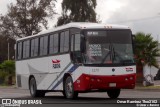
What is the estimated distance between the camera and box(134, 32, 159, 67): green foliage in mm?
39531

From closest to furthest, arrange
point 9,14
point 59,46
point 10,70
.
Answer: point 59,46 → point 10,70 → point 9,14

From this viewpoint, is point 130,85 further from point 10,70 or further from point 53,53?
point 10,70

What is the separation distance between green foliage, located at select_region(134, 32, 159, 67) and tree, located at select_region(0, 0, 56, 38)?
4002cm

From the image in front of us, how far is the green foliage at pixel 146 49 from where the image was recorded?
39531 millimetres

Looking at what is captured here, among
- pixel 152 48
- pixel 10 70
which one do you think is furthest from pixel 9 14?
pixel 152 48

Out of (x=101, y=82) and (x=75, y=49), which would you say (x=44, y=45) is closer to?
(x=75, y=49)

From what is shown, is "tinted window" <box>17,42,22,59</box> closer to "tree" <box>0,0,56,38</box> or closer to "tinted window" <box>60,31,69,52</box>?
"tinted window" <box>60,31,69,52</box>

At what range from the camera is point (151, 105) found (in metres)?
15.5

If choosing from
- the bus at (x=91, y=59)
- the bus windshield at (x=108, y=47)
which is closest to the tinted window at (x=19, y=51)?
the bus at (x=91, y=59)

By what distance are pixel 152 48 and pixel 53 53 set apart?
55.9ft

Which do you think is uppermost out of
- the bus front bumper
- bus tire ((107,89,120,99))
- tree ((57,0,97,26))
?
tree ((57,0,97,26))

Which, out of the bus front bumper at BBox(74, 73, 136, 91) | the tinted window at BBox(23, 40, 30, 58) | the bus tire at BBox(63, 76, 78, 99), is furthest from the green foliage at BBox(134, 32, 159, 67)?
the bus front bumper at BBox(74, 73, 136, 91)

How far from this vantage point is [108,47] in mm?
21641

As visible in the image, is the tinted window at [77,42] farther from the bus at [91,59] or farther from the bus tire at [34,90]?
the bus tire at [34,90]
